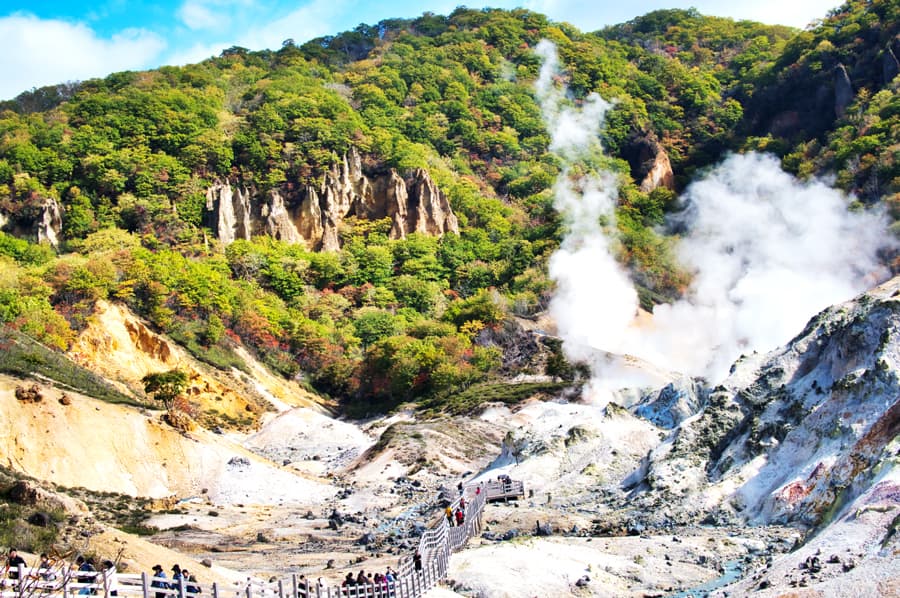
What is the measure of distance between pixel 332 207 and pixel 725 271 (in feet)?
142

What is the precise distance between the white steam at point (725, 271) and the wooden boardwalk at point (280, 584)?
4388cm

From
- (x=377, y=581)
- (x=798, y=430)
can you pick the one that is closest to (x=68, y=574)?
(x=377, y=581)

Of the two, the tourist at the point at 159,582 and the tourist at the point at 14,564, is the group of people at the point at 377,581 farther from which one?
the tourist at the point at 14,564

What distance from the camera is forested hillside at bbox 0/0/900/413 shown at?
87.1m

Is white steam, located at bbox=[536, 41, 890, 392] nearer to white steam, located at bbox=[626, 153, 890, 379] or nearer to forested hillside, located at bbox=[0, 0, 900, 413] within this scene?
white steam, located at bbox=[626, 153, 890, 379]

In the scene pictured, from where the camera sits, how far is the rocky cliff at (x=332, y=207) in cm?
11112

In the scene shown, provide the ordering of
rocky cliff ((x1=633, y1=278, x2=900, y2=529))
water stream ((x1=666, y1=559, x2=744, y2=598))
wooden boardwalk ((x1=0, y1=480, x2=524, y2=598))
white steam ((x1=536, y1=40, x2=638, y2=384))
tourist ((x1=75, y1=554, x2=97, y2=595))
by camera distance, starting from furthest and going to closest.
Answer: white steam ((x1=536, y1=40, x2=638, y2=384)) < rocky cliff ((x1=633, y1=278, x2=900, y2=529)) < water stream ((x1=666, y1=559, x2=744, y2=598)) < tourist ((x1=75, y1=554, x2=97, y2=595)) < wooden boardwalk ((x1=0, y1=480, x2=524, y2=598))

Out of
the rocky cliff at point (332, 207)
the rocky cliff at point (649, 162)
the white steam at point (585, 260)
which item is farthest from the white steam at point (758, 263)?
the rocky cliff at point (332, 207)

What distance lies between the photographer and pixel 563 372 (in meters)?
81.4

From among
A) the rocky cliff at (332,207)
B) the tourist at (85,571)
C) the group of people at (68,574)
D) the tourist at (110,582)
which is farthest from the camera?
the rocky cliff at (332,207)

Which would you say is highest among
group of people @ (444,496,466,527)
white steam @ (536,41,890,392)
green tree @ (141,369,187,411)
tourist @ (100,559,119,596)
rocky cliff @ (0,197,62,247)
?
rocky cliff @ (0,197,62,247)

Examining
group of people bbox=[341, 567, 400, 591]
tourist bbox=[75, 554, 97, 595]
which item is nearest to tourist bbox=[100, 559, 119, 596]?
tourist bbox=[75, 554, 97, 595]

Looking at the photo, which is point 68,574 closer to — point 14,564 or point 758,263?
point 14,564

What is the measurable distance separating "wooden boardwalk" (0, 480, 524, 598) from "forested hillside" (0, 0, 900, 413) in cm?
4611
